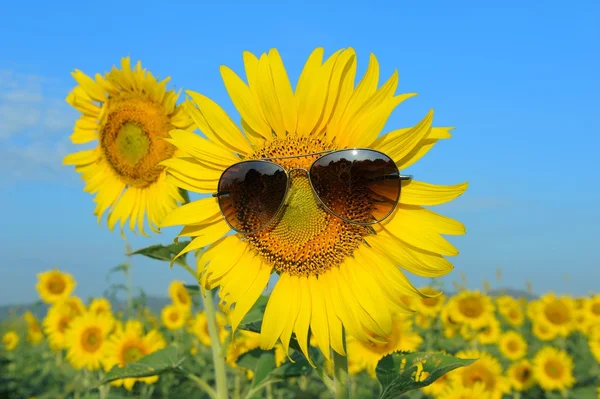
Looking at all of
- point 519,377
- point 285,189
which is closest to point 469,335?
point 519,377

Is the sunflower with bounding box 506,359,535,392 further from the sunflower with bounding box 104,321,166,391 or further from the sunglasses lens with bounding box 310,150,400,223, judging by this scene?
the sunglasses lens with bounding box 310,150,400,223

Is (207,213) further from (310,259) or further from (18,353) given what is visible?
(18,353)

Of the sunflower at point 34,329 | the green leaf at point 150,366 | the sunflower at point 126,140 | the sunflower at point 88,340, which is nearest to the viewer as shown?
the green leaf at point 150,366

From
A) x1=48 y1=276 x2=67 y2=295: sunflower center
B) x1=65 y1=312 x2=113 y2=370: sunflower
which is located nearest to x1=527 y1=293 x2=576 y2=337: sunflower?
x1=65 y1=312 x2=113 y2=370: sunflower

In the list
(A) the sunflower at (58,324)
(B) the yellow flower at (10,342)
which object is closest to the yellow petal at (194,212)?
(A) the sunflower at (58,324)

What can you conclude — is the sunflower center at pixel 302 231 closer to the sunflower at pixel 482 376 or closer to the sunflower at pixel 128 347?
the sunflower at pixel 482 376
